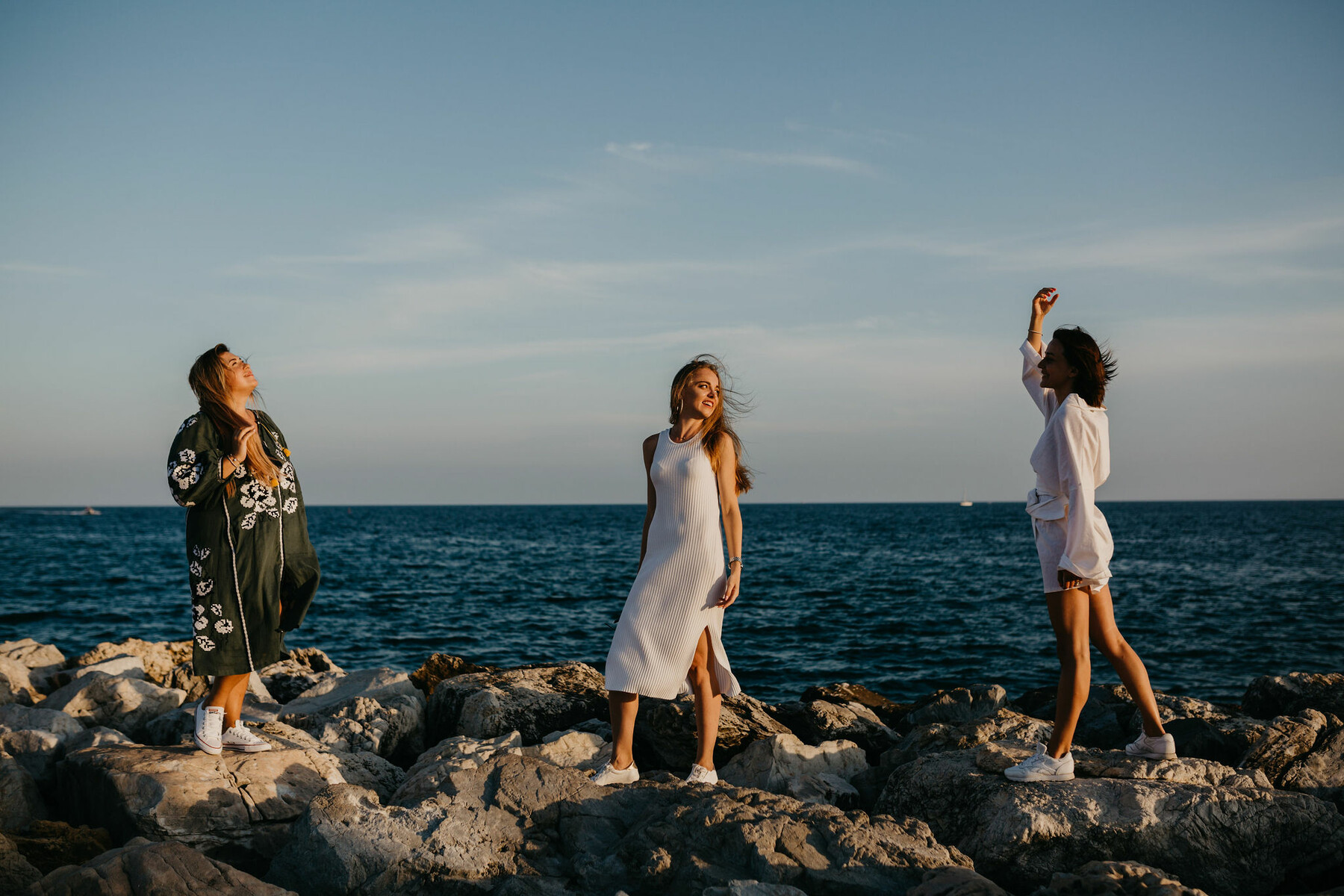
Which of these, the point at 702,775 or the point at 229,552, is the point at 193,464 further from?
the point at 702,775

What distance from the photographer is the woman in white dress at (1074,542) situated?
438cm

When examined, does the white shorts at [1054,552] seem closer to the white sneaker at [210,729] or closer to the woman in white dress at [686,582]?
the woman in white dress at [686,582]

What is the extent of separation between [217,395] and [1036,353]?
4402 mm

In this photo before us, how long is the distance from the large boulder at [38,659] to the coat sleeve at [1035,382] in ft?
29.1

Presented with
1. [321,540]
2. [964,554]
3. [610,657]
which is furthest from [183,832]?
[321,540]

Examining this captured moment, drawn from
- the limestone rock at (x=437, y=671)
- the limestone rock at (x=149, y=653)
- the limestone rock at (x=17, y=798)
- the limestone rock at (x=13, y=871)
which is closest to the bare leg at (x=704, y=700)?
the limestone rock at (x=13, y=871)

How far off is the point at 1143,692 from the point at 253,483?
481 cm

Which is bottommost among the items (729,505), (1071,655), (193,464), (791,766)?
(791,766)

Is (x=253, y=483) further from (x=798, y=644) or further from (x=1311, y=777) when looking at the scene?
(x=798, y=644)

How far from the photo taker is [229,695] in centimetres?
514

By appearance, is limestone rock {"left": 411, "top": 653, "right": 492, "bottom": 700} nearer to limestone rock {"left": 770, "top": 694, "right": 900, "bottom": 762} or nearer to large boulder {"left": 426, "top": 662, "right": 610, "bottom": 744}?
large boulder {"left": 426, "top": 662, "right": 610, "bottom": 744}

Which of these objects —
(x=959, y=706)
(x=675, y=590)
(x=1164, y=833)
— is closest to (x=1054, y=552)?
(x=1164, y=833)

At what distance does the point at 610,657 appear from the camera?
5008 millimetres

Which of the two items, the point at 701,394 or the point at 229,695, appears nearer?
the point at 701,394
